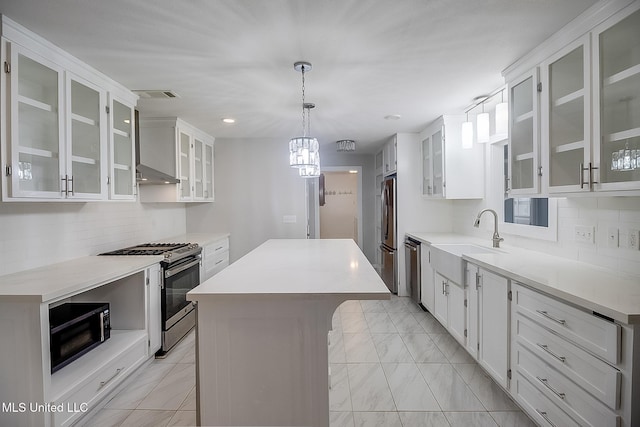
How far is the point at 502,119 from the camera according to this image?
9.23ft

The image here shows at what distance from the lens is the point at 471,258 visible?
2461 mm

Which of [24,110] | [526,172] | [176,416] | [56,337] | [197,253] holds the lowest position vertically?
[176,416]

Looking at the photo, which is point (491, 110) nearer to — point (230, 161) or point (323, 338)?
point (323, 338)

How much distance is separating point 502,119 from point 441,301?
1.80 m

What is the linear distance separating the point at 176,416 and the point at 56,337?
33.9 inches

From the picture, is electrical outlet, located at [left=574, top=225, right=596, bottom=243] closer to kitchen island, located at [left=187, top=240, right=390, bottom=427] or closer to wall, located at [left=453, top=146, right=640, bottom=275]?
wall, located at [left=453, top=146, right=640, bottom=275]

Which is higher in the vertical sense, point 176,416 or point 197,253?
point 197,253

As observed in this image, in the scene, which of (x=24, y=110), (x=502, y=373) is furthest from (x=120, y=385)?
(x=502, y=373)

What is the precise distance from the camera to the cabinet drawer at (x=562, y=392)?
4.50ft

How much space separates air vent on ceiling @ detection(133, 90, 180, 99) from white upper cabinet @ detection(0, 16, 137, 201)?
0.88ft

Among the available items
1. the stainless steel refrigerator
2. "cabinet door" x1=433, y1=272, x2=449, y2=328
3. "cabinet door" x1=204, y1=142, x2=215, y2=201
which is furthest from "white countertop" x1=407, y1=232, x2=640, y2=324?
"cabinet door" x1=204, y1=142, x2=215, y2=201

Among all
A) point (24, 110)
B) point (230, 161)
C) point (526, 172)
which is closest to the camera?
point (24, 110)

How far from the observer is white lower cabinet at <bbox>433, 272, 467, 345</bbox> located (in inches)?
107

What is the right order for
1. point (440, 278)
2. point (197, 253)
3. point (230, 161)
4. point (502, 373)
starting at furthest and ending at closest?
point (230, 161)
point (197, 253)
point (440, 278)
point (502, 373)
